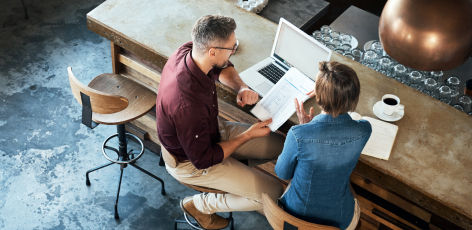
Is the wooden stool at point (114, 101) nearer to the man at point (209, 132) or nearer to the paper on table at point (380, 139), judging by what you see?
the man at point (209, 132)

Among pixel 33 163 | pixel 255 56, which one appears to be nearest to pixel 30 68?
pixel 33 163

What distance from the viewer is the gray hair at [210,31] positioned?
2570 millimetres

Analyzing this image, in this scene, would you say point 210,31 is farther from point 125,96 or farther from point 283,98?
point 125,96

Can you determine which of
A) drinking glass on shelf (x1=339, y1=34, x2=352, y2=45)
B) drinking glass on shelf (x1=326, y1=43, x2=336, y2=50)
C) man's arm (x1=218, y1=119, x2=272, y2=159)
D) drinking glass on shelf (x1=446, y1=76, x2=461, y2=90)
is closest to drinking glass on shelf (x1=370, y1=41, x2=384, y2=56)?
drinking glass on shelf (x1=339, y1=34, x2=352, y2=45)

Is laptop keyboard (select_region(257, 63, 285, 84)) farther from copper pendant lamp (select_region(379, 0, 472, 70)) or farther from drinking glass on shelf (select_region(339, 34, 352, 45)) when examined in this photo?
copper pendant lamp (select_region(379, 0, 472, 70))

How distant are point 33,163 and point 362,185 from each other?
2286 mm

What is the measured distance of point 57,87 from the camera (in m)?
4.53

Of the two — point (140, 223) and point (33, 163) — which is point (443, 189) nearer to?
point (140, 223)

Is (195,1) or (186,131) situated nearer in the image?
(186,131)

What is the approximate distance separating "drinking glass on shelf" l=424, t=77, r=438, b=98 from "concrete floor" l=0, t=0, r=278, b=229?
1334 millimetres

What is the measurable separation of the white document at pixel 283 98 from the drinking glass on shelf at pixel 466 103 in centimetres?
87

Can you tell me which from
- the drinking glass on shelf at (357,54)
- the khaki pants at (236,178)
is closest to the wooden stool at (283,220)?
the khaki pants at (236,178)

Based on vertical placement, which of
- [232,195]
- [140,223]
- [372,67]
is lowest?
[140,223]

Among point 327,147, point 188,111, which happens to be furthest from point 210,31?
point 327,147
